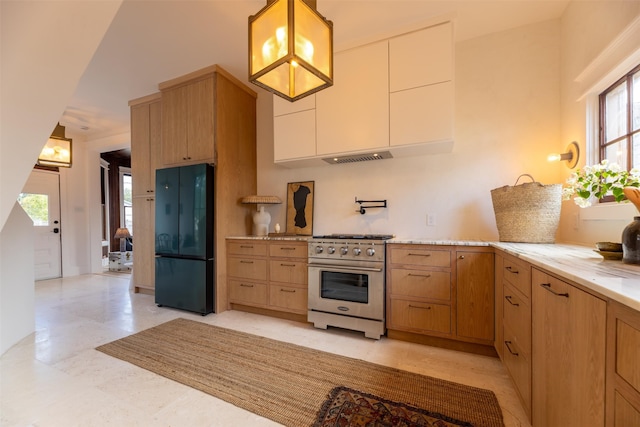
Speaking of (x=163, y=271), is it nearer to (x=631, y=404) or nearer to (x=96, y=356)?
(x=96, y=356)

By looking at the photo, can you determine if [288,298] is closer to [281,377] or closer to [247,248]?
[247,248]

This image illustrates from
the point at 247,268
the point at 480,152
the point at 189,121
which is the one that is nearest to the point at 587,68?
the point at 480,152

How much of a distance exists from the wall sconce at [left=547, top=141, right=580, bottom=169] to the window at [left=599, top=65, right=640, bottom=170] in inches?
6.3

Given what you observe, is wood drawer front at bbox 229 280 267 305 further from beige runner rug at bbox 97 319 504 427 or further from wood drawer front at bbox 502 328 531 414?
wood drawer front at bbox 502 328 531 414

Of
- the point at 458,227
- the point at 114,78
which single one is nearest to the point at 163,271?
the point at 114,78

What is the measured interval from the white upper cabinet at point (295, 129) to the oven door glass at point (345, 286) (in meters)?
1.28

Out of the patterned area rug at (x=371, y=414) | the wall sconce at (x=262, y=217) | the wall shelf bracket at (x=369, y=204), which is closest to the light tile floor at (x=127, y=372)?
the patterned area rug at (x=371, y=414)

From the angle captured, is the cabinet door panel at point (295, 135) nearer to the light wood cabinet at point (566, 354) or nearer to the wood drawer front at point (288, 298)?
the wood drawer front at point (288, 298)

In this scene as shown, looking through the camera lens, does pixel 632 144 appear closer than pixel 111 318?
Yes

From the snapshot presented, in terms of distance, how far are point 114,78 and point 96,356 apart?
10.5 ft

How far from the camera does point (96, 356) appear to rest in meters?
2.03

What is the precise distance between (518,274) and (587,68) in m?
1.61

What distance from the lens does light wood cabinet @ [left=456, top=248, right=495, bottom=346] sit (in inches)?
78.9

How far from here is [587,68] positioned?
1.85m
